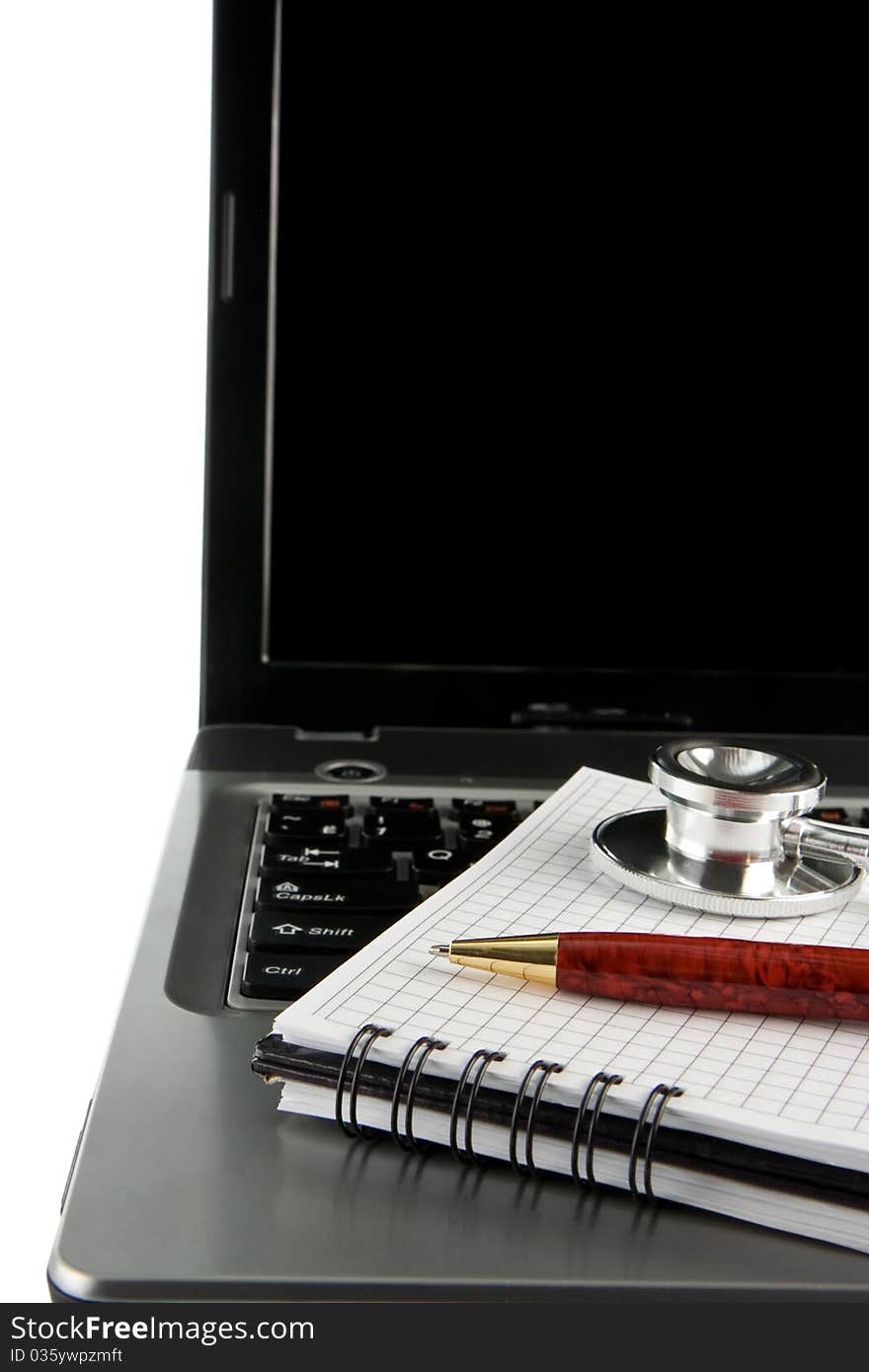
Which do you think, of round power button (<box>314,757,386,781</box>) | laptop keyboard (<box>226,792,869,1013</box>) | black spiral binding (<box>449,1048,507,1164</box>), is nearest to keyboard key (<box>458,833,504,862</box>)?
laptop keyboard (<box>226,792,869,1013</box>)

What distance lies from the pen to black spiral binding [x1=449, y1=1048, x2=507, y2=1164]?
0.04m

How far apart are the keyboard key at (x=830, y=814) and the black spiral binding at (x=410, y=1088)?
337mm

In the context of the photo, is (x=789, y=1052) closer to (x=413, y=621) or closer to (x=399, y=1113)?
(x=399, y=1113)

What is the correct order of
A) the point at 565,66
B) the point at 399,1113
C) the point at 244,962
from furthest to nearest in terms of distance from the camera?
the point at 565,66
the point at 244,962
the point at 399,1113

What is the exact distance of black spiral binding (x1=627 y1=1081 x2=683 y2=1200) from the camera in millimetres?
373

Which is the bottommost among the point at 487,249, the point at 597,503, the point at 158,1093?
the point at 158,1093

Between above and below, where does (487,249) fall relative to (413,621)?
above

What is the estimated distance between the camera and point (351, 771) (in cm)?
76

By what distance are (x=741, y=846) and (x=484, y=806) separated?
0.60 ft

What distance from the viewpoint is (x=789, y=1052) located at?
0.41m

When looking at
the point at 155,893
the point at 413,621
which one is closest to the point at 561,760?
the point at 413,621

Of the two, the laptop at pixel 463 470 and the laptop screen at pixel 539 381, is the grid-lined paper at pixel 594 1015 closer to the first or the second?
the laptop at pixel 463 470

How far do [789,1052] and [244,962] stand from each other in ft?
0.67

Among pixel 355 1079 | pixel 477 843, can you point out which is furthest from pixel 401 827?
pixel 355 1079
